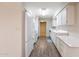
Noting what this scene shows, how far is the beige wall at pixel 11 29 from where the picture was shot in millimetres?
3379

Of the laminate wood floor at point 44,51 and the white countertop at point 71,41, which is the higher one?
the white countertop at point 71,41

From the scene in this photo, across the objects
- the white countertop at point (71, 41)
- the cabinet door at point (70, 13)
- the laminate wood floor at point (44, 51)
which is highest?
the cabinet door at point (70, 13)

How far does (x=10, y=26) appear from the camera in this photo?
3.42 m

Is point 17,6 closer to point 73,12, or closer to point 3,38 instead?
point 3,38

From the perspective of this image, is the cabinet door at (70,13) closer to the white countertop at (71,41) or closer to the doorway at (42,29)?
the white countertop at (71,41)

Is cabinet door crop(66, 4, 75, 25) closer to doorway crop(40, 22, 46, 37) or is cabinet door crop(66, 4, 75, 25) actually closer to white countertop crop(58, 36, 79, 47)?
white countertop crop(58, 36, 79, 47)

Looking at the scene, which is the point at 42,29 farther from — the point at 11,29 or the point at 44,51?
the point at 11,29

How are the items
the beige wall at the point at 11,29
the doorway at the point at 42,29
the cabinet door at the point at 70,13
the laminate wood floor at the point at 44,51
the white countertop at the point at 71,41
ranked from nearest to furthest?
the white countertop at the point at 71,41 → the beige wall at the point at 11,29 → the cabinet door at the point at 70,13 → the laminate wood floor at the point at 44,51 → the doorway at the point at 42,29

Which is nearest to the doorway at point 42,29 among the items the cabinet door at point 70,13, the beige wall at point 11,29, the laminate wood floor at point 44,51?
the laminate wood floor at point 44,51

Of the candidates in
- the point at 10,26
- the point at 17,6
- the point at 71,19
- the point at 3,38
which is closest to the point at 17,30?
the point at 10,26

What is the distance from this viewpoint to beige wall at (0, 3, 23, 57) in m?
3.38

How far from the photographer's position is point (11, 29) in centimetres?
342

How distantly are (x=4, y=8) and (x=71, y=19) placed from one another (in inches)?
96.8

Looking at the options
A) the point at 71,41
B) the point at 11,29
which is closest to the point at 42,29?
the point at 11,29
